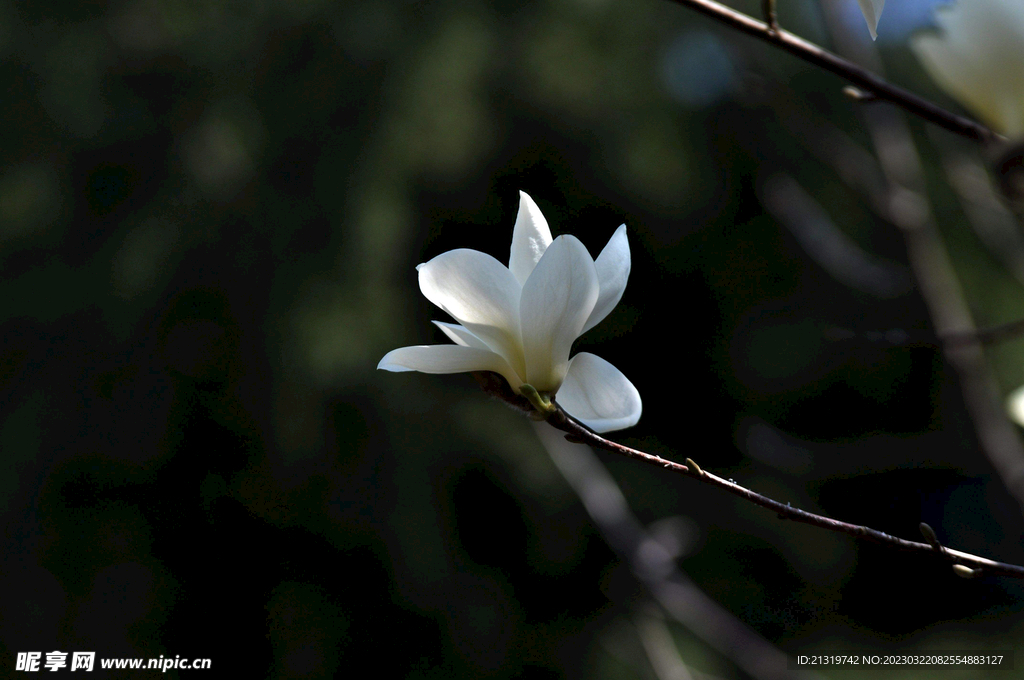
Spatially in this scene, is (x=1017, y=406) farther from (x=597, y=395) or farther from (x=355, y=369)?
(x=355, y=369)

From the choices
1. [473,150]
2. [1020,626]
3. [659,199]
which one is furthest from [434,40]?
[1020,626]

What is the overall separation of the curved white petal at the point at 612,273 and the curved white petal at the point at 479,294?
0.05m

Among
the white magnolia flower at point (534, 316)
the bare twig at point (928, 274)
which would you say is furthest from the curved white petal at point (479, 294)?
the bare twig at point (928, 274)

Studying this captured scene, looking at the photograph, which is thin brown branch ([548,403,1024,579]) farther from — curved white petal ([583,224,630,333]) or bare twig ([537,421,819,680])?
bare twig ([537,421,819,680])

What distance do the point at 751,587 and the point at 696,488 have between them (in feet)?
2.16

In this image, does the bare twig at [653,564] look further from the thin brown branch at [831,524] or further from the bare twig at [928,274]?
the thin brown branch at [831,524]

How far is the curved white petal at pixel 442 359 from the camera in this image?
47cm

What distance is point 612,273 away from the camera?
1.65 ft

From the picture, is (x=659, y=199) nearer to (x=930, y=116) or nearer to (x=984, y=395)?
(x=984, y=395)

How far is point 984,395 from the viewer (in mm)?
958

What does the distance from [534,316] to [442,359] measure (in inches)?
2.5

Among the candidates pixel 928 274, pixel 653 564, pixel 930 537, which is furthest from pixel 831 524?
pixel 653 564

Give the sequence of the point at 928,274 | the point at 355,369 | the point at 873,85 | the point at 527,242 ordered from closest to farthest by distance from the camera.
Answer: the point at 873,85, the point at 527,242, the point at 928,274, the point at 355,369

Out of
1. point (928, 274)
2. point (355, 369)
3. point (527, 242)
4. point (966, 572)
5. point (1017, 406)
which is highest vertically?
point (355, 369)
